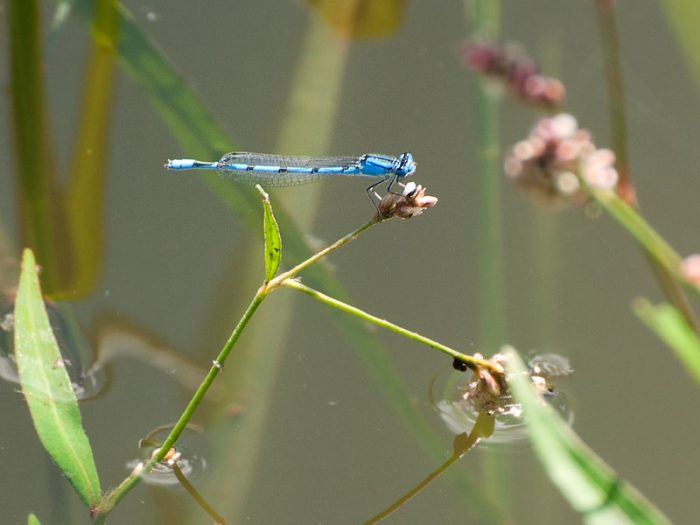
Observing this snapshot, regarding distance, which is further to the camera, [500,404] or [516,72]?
[500,404]

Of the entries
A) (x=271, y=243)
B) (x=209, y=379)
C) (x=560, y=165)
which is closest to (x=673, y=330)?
(x=560, y=165)

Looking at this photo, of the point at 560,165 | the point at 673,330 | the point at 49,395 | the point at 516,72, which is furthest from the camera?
the point at 516,72

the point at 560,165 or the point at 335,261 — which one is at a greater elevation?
the point at 560,165

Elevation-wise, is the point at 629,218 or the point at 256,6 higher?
the point at 256,6

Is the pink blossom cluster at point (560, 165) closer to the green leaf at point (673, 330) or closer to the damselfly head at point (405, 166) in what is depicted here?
the green leaf at point (673, 330)

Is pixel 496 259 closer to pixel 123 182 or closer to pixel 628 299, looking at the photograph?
pixel 628 299

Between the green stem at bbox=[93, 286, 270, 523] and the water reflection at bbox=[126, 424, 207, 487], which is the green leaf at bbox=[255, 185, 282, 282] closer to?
the green stem at bbox=[93, 286, 270, 523]

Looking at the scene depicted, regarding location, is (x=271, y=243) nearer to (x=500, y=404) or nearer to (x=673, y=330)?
(x=673, y=330)

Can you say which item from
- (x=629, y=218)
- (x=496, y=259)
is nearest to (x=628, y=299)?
(x=496, y=259)
